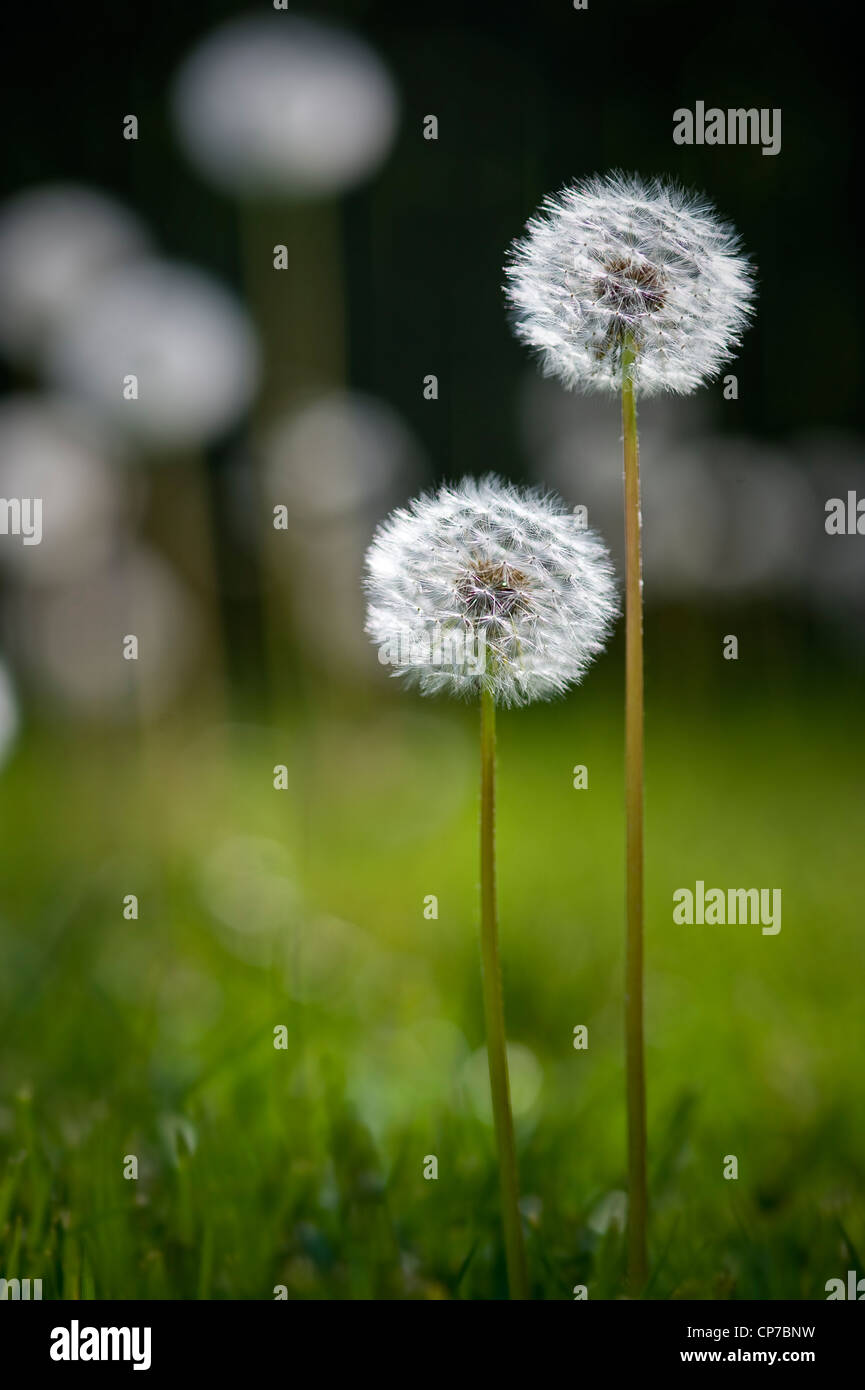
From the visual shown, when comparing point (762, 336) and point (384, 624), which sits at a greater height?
point (762, 336)

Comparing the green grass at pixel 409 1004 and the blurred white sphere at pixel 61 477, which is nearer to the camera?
the green grass at pixel 409 1004

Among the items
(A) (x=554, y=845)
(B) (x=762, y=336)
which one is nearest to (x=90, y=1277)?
(B) (x=762, y=336)

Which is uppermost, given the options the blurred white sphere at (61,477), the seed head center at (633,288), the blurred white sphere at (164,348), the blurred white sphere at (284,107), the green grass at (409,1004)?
the blurred white sphere at (284,107)

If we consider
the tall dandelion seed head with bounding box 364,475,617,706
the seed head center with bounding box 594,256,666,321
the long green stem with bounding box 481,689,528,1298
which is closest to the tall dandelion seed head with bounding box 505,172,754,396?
the seed head center with bounding box 594,256,666,321

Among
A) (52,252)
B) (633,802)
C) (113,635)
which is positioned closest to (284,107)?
(52,252)

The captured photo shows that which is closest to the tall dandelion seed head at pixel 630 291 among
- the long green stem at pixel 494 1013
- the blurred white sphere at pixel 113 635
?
the long green stem at pixel 494 1013

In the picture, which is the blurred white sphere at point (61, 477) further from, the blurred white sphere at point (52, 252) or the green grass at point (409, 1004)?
the green grass at point (409, 1004)

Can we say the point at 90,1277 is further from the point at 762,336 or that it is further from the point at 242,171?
the point at 242,171
